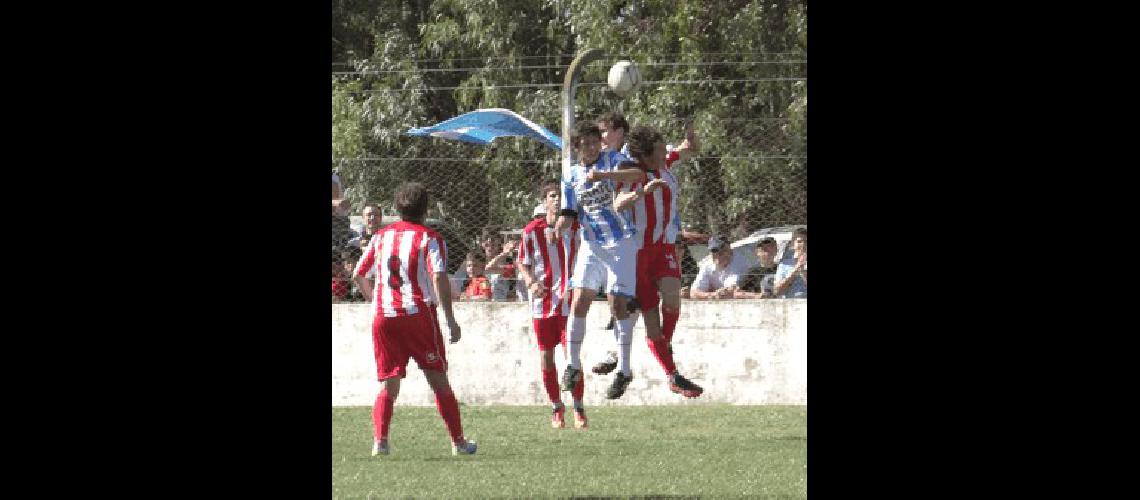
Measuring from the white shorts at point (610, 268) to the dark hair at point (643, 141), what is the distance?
0.59m

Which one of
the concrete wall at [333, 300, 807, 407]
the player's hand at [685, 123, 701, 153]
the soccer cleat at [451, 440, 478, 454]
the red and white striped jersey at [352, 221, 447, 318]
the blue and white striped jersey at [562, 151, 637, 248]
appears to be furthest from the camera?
the concrete wall at [333, 300, 807, 407]

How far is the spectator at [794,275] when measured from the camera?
15555 mm

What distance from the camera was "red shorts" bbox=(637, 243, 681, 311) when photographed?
11.6 m

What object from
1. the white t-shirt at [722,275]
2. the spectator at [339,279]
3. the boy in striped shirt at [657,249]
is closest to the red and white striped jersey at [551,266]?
the boy in striped shirt at [657,249]

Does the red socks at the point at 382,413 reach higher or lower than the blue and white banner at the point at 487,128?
lower

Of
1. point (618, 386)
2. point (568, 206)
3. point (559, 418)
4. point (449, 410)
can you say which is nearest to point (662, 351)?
point (618, 386)

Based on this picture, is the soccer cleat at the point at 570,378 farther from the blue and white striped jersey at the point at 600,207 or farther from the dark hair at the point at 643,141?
the dark hair at the point at 643,141

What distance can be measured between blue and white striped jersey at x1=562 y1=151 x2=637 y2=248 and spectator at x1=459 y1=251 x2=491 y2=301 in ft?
16.2

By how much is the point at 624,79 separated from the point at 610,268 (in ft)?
8.07

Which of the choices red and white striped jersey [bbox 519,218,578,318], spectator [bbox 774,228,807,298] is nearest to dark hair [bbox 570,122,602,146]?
red and white striped jersey [bbox 519,218,578,318]

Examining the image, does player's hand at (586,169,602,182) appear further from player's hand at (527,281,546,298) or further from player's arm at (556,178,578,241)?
player's hand at (527,281,546,298)

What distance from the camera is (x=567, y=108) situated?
12.8 metres
